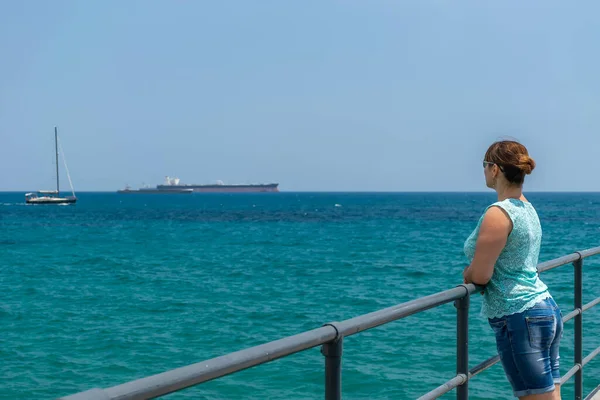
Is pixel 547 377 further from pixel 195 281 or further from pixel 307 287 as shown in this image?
pixel 195 281

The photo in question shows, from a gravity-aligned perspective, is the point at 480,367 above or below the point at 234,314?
above

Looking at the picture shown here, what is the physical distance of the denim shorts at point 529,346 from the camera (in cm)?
291

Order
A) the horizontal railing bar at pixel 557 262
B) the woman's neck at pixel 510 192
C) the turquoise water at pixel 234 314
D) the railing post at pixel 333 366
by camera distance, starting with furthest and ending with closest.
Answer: the turquoise water at pixel 234 314
the horizontal railing bar at pixel 557 262
the woman's neck at pixel 510 192
the railing post at pixel 333 366

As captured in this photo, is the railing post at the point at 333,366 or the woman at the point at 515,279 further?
the woman at the point at 515,279

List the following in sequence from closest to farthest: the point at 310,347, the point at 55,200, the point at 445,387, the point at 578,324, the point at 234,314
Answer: the point at 310,347 < the point at 445,387 < the point at 578,324 < the point at 234,314 < the point at 55,200

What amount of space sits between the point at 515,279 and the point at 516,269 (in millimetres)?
42

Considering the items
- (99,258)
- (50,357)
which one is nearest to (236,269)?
(99,258)

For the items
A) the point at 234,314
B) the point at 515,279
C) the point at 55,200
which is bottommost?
the point at 234,314

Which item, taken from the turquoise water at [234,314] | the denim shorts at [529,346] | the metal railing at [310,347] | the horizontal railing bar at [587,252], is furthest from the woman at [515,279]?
the turquoise water at [234,314]

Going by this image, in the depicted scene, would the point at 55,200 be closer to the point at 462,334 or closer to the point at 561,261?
the point at 561,261

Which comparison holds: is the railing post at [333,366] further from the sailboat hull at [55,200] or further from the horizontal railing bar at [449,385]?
the sailboat hull at [55,200]

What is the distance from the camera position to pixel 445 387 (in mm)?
2627

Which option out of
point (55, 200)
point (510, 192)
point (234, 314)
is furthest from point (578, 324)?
point (55, 200)

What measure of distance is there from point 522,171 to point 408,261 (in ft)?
96.0
